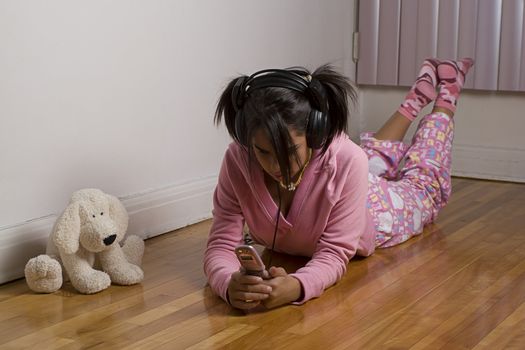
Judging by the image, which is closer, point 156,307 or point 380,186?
point 156,307

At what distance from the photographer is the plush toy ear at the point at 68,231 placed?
1708 mm

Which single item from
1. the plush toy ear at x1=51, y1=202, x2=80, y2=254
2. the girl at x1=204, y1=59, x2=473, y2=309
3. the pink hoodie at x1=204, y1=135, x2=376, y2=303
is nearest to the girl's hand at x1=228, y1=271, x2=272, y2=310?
the girl at x1=204, y1=59, x2=473, y2=309

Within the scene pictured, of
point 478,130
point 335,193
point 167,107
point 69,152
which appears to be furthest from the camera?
point 478,130

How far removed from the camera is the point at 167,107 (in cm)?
222

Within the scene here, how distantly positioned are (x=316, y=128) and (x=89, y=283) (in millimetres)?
546

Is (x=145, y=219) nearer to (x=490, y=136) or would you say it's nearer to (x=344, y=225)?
(x=344, y=225)

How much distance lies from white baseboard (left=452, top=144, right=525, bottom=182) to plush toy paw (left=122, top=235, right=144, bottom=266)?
1.34m

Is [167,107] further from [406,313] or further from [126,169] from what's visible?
[406,313]

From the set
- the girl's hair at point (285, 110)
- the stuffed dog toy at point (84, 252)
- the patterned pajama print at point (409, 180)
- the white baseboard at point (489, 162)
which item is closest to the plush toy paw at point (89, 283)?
the stuffed dog toy at point (84, 252)

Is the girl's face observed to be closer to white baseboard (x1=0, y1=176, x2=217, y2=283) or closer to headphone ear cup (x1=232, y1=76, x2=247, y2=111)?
headphone ear cup (x1=232, y1=76, x2=247, y2=111)

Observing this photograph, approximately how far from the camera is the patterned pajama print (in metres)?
2.04

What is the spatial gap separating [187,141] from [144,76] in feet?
0.82

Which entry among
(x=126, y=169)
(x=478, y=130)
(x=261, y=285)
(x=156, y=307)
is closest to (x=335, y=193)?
(x=261, y=285)

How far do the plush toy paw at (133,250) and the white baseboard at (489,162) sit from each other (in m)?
1.34
